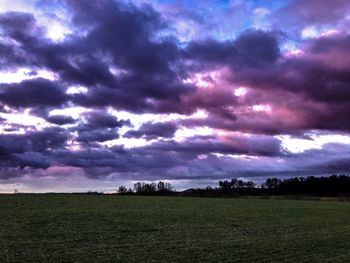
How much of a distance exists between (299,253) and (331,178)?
588 ft

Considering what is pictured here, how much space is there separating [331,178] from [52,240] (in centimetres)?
18073

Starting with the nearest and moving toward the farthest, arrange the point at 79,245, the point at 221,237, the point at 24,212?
the point at 79,245, the point at 221,237, the point at 24,212

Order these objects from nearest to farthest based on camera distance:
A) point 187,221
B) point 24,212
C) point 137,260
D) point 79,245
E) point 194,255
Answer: point 137,260, point 194,255, point 79,245, point 187,221, point 24,212

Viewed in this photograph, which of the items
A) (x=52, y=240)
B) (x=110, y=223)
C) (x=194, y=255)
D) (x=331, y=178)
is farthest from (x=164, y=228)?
(x=331, y=178)

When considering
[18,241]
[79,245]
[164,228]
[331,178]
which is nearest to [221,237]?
[164,228]

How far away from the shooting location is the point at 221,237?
33781 millimetres

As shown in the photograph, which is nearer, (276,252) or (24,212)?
(276,252)

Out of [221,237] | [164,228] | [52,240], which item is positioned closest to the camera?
[52,240]

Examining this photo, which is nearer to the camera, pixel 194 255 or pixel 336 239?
pixel 194 255

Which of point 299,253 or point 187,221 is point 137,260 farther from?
point 187,221

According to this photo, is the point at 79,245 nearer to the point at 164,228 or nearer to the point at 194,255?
the point at 194,255

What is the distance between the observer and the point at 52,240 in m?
30.7

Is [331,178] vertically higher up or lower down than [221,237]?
higher up

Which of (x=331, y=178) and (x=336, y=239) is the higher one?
(x=331, y=178)
